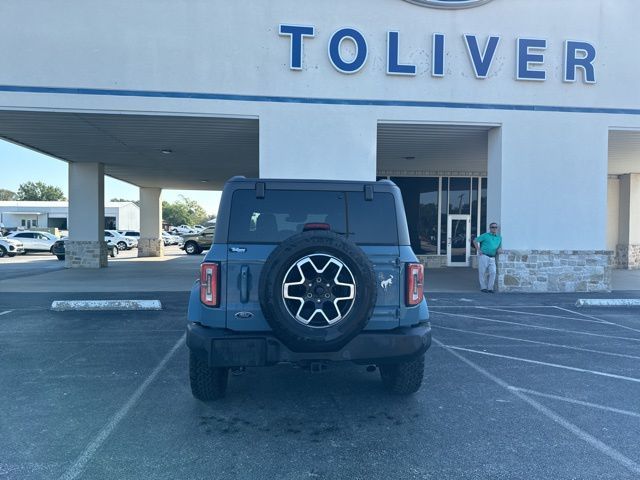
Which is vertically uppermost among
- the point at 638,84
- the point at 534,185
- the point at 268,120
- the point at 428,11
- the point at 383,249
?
the point at 428,11

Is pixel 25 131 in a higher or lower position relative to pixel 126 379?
higher

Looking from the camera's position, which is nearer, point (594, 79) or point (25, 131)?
point (594, 79)

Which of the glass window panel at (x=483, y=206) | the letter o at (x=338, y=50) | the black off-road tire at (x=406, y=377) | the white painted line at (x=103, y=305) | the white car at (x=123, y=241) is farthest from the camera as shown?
the white car at (x=123, y=241)

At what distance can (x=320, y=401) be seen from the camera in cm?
470

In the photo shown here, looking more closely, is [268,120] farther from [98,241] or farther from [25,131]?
[98,241]

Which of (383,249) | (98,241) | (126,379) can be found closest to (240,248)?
(383,249)

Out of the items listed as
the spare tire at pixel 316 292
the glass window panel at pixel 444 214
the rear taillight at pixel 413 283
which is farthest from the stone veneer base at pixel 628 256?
the spare tire at pixel 316 292

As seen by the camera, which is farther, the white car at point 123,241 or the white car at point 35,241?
the white car at point 123,241

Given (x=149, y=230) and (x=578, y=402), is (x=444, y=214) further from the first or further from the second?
(x=149, y=230)

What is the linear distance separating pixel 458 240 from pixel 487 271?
7.54 m

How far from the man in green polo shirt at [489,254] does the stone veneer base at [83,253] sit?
14235mm

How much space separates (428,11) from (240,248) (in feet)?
34.4

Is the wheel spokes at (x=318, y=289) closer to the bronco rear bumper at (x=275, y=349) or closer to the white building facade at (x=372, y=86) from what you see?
the bronco rear bumper at (x=275, y=349)

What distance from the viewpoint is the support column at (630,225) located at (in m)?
20.2
